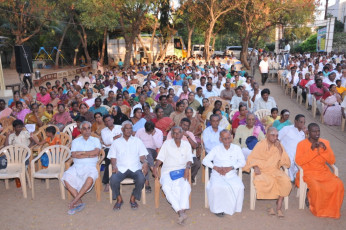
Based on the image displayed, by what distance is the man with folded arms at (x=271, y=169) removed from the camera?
405 centimetres

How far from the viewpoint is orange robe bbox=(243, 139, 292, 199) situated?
405cm

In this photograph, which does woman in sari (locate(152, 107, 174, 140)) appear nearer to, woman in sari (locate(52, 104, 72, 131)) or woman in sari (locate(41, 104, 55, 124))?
woman in sari (locate(52, 104, 72, 131))

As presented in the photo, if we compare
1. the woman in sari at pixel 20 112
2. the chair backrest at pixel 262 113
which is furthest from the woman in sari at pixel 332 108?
the woman in sari at pixel 20 112

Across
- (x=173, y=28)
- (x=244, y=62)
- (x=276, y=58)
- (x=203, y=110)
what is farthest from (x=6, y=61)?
(x=203, y=110)

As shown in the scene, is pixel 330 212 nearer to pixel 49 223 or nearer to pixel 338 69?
pixel 49 223

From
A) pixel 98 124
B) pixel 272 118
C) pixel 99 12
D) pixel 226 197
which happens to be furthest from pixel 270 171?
pixel 99 12

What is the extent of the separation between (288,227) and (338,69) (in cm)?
860

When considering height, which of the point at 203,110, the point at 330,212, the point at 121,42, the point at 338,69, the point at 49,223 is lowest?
the point at 49,223

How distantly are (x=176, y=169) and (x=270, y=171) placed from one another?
4.31 ft

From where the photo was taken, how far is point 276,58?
704 inches

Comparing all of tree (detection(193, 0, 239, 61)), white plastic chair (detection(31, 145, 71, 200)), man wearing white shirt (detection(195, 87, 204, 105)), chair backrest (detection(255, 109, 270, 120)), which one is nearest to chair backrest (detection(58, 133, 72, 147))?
white plastic chair (detection(31, 145, 71, 200))

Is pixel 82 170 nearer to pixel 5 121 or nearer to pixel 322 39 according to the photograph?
pixel 5 121

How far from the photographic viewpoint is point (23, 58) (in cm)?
1191

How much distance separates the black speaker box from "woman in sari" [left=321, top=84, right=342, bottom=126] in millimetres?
10780
